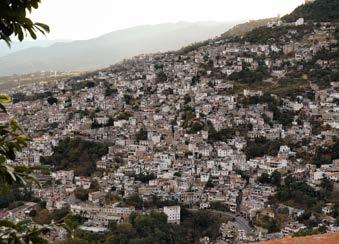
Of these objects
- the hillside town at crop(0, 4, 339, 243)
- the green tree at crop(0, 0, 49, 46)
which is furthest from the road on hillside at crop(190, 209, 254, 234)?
the green tree at crop(0, 0, 49, 46)

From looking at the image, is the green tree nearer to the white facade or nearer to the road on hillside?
the road on hillside

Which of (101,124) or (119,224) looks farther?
(101,124)

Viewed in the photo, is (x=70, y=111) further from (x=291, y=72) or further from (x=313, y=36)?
(x=313, y=36)

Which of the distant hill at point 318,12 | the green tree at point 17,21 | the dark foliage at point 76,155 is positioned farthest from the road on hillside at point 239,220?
the distant hill at point 318,12

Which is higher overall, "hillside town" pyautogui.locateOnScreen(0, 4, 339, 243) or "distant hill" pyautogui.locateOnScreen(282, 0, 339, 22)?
"distant hill" pyautogui.locateOnScreen(282, 0, 339, 22)

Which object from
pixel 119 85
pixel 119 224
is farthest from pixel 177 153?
pixel 119 85

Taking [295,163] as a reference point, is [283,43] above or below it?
above
